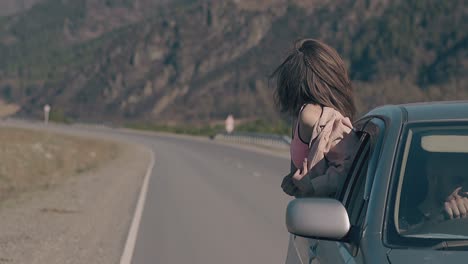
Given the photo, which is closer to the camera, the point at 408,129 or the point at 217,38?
the point at 408,129

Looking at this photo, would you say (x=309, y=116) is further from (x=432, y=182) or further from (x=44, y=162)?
(x=44, y=162)

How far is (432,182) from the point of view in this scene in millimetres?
4238

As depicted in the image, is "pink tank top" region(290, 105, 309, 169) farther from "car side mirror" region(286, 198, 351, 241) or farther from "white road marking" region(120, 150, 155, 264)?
"white road marking" region(120, 150, 155, 264)

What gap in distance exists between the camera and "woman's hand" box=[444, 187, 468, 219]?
4035mm

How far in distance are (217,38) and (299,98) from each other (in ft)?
455

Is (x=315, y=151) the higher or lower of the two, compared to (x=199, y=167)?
higher

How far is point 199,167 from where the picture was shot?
34500 millimetres

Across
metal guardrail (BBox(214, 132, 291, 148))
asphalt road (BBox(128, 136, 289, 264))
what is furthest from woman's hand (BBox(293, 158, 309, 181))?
metal guardrail (BBox(214, 132, 291, 148))

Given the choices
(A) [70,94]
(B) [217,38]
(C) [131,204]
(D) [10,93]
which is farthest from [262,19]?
(C) [131,204]

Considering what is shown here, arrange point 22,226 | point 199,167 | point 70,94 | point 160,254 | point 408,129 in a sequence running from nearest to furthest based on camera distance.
→ point 408,129 → point 160,254 → point 22,226 → point 199,167 → point 70,94

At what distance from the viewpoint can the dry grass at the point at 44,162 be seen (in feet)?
105

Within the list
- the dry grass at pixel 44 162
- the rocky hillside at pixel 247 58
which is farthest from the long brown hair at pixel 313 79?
the rocky hillside at pixel 247 58

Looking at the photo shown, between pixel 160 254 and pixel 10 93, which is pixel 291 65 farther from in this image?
pixel 10 93

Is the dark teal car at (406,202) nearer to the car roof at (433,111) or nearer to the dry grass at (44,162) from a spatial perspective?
the car roof at (433,111)
